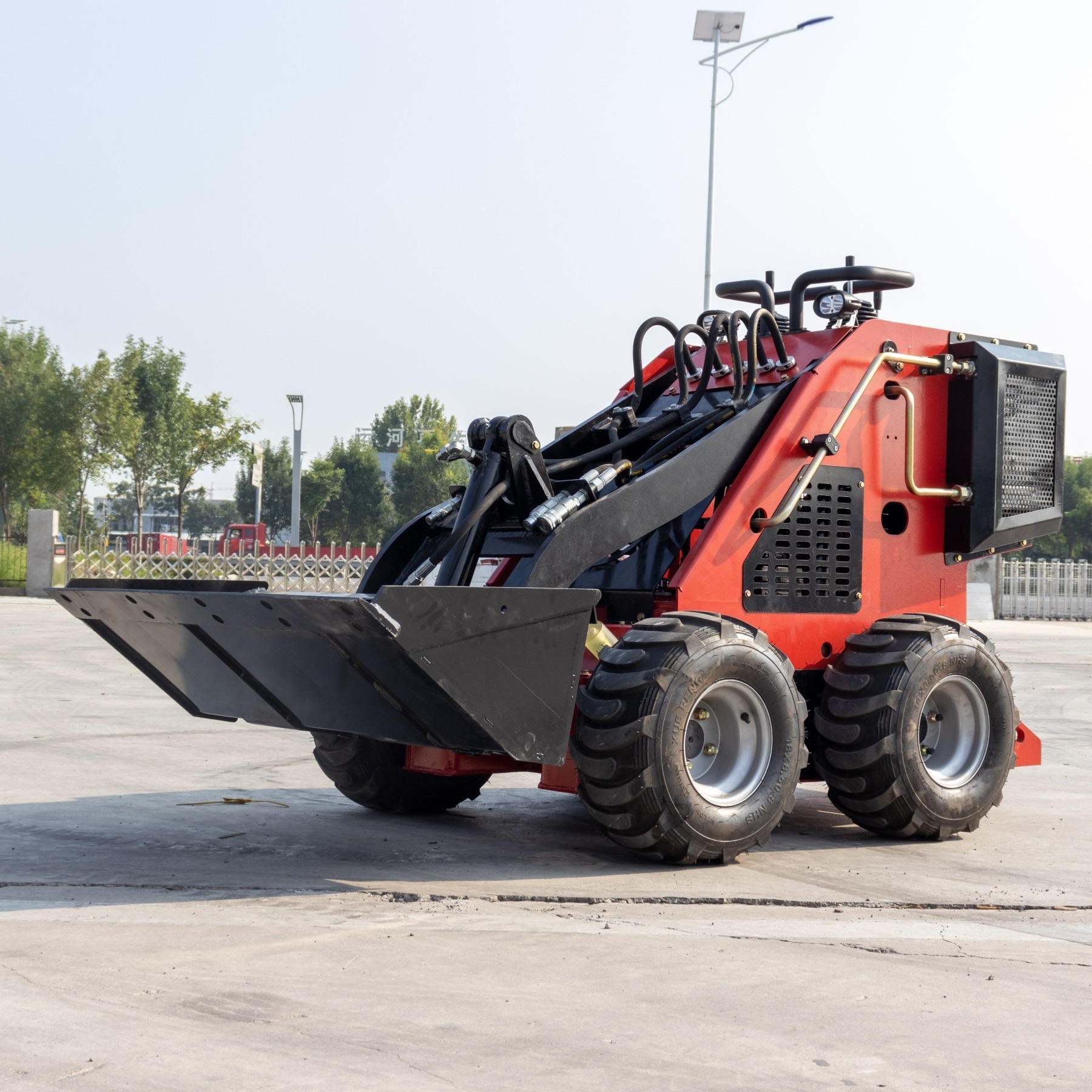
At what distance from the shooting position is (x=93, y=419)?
43844 millimetres

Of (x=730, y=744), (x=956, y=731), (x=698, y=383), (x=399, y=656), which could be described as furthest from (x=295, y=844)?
(x=956, y=731)

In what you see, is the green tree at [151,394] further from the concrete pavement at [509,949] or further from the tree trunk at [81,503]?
the concrete pavement at [509,949]

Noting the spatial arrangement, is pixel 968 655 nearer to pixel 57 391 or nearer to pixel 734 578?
pixel 734 578

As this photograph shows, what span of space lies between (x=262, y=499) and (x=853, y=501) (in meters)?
78.2

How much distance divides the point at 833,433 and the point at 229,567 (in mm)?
32230

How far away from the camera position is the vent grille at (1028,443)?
805cm

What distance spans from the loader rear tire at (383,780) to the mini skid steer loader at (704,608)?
17 mm

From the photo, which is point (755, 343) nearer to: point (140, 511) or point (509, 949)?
point (509, 949)

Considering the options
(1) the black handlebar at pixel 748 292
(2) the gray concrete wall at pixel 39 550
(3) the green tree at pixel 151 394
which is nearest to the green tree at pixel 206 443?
(3) the green tree at pixel 151 394

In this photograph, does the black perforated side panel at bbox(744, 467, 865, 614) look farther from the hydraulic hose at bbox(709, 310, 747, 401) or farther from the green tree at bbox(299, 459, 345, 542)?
the green tree at bbox(299, 459, 345, 542)

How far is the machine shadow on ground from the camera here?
6.04 meters

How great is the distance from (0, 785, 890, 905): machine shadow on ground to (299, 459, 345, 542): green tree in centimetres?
6421

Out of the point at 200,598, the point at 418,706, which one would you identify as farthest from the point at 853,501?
the point at 200,598

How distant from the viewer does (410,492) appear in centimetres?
7881
